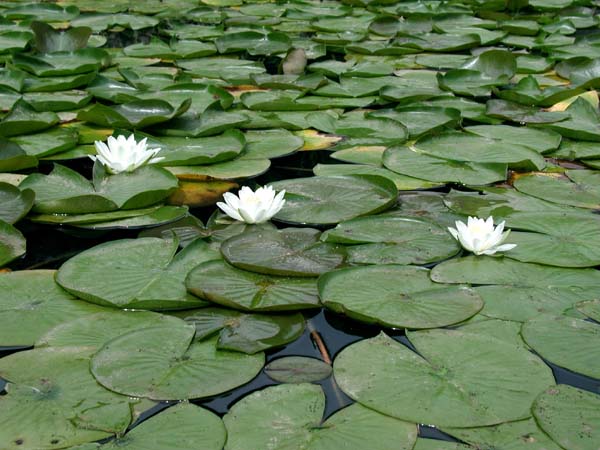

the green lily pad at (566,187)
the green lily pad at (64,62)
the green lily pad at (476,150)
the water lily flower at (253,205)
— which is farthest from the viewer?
the green lily pad at (64,62)

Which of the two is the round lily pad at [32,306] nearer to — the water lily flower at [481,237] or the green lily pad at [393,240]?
the green lily pad at [393,240]

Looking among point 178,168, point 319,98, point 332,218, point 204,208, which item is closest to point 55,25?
point 319,98

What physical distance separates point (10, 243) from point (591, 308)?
1.55 meters

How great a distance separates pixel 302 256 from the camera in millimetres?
2068

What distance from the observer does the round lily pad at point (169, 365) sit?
1.56 metres

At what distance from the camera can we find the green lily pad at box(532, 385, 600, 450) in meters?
1.41

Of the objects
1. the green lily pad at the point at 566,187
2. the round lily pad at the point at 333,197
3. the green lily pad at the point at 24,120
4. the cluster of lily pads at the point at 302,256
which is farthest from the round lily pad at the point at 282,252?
the green lily pad at the point at 24,120

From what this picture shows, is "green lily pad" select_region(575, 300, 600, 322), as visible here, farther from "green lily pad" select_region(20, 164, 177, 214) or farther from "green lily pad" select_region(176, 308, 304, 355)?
"green lily pad" select_region(20, 164, 177, 214)

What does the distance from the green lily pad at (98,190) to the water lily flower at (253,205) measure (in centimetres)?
31

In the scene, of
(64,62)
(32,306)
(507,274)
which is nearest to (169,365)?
(32,306)

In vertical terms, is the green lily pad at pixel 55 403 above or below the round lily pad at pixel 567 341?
above

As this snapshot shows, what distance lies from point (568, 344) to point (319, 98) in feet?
7.44

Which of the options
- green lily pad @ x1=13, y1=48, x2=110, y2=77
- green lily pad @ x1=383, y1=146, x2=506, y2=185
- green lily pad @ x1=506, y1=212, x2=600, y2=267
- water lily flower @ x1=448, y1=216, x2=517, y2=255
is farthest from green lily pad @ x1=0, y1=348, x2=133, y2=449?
green lily pad @ x1=13, y1=48, x2=110, y2=77

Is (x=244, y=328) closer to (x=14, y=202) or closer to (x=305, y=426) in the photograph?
(x=305, y=426)
